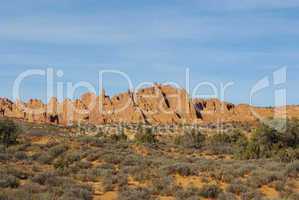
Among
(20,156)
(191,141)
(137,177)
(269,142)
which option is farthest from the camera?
(191,141)

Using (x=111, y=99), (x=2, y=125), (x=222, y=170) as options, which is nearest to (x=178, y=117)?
(x=111, y=99)

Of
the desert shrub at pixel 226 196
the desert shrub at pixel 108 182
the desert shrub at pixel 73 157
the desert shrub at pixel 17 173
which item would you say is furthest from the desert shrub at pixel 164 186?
the desert shrub at pixel 73 157

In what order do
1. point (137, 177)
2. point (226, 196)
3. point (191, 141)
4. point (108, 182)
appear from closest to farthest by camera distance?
1. point (226, 196)
2. point (108, 182)
3. point (137, 177)
4. point (191, 141)

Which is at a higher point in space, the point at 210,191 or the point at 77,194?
the point at 77,194

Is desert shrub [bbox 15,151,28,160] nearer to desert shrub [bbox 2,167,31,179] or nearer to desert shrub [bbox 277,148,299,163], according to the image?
desert shrub [bbox 2,167,31,179]

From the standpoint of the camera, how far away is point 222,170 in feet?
61.0

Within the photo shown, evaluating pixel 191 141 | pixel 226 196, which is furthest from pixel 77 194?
pixel 191 141

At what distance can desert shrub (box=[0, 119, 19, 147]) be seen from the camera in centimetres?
2864

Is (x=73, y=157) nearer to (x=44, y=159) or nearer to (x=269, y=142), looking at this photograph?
(x=44, y=159)

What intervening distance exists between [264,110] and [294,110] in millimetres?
8337

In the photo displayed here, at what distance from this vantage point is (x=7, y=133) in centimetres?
2958

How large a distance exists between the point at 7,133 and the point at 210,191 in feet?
63.6

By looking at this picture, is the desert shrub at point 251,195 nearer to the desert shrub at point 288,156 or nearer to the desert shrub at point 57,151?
the desert shrub at point 288,156

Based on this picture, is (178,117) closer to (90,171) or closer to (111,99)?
(111,99)
